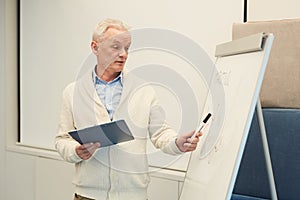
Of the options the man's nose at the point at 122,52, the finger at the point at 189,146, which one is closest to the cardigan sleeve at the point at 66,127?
the man's nose at the point at 122,52

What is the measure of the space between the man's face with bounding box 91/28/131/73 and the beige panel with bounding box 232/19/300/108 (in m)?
0.65

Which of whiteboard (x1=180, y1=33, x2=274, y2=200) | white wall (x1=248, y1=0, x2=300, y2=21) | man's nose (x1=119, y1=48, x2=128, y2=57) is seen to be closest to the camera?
whiteboard (x1=180, y1=33, x2=274, y2=200)

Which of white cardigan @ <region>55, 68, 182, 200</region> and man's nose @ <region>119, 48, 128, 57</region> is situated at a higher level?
man's nose @ <region>119, 48, 128, 57</region>

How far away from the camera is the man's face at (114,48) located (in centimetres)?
166

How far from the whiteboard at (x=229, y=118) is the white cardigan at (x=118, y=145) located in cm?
19

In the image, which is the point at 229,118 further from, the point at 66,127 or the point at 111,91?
the point at 66,127

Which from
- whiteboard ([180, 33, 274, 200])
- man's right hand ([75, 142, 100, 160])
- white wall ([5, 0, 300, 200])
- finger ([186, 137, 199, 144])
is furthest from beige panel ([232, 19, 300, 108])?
white wall ([5, 0, 300, 200])

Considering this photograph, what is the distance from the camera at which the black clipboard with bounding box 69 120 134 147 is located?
1.42 meters

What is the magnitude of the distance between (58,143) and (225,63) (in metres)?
0.80

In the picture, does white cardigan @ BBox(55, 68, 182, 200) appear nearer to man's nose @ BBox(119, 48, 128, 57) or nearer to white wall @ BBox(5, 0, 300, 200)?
man's nose @ BBox(119, 48, 128, 57)

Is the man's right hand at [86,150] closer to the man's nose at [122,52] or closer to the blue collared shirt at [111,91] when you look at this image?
the blue collared shirt at [111,91]

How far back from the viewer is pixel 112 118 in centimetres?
170

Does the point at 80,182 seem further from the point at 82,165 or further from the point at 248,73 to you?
the point at 248,73

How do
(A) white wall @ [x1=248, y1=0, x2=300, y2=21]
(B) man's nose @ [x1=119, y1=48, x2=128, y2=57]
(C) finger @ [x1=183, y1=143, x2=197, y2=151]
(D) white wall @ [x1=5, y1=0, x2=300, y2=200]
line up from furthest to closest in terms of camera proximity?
(D) white wall @ [x1=5, y1=0, x2=300, y2=200]
(A) white wall @ [x1=248, y1=0, x2=300, y2=21]
(B) man's nose @ [x1=119, y1=48, x2=128, y2=57]
(C) finger @ [x1=183, y1=143, x2=197, y2=151]
